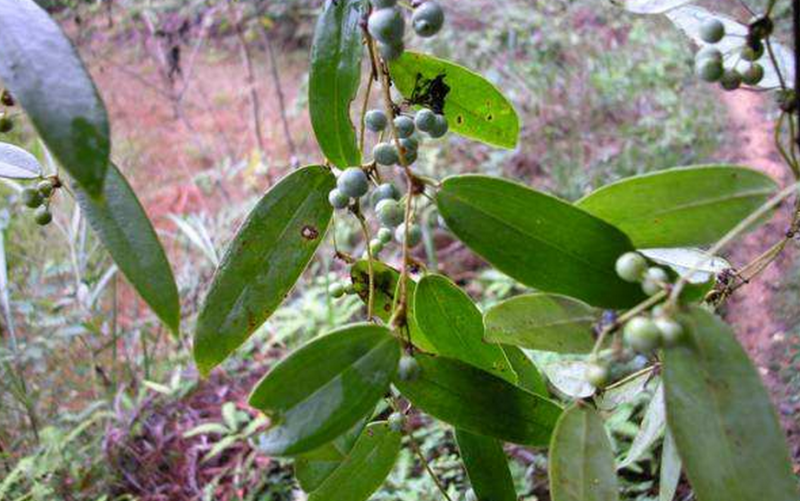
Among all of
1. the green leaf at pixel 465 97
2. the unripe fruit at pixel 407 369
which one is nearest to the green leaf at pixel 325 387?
the unripe fruit at pixel 407 369

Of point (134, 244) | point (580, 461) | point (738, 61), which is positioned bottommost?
point (580, 461)

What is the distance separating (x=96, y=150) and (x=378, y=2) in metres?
0.21

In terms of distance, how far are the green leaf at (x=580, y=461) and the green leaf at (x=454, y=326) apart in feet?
0.38

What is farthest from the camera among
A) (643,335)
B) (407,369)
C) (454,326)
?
(454,326)

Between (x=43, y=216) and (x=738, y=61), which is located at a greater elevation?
(x=738, y=61)

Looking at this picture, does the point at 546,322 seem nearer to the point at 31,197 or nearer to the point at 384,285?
the point at 384,285

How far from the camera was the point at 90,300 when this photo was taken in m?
1.79

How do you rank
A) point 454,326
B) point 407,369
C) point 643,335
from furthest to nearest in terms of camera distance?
point 454,326 → point 407,369 → point 643,335

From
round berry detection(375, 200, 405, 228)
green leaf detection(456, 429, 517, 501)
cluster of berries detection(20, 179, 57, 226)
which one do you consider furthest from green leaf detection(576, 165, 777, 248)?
cluster of berries detection(20, 179, 57, 226)

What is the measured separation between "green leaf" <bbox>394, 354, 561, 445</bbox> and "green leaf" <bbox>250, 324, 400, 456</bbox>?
3.1 inches

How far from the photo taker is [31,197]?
22.7 inches

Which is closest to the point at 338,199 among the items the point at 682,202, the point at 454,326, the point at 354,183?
the point at 354,183

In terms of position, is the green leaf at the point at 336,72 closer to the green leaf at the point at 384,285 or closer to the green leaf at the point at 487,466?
the green leaf at the point at 384,285

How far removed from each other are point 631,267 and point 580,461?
13 cm
